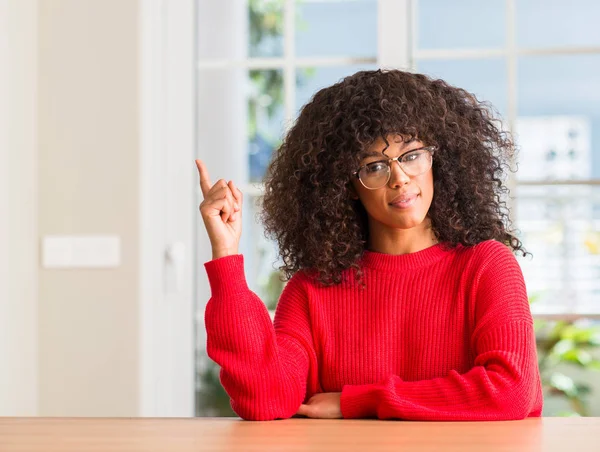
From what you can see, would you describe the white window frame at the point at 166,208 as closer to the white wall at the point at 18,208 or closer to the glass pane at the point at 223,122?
the glass pane at the point at 223,122

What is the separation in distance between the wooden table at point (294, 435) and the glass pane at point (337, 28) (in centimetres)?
225

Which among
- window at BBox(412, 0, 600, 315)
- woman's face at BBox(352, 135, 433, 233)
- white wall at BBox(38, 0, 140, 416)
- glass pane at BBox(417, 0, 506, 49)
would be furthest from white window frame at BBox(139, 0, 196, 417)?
glass pane at BBox(417, 0, 506, 49)

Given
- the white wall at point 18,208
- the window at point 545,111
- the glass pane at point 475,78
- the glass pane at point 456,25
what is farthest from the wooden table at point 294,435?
the glass pane at point 456,25

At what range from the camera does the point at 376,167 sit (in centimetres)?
162

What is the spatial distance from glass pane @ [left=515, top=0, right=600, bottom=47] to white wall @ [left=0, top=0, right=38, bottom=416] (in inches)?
106

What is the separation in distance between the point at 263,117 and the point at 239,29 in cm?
38

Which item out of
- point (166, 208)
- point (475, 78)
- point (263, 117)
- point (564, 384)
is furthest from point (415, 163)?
point (475, 78)

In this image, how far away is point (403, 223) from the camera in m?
1.62

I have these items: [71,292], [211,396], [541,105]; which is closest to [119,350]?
[71,292]

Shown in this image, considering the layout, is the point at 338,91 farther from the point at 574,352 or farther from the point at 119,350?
the point at 574,352

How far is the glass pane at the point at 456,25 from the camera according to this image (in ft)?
16.9

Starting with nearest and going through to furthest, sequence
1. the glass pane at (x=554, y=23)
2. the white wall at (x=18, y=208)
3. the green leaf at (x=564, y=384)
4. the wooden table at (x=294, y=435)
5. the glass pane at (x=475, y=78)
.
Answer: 1. the wooden table at (x=294, y=435)
2. the white wall at (x=18, y=208)
3. the green leaf at (x=564, y=384)
4. the glass pane at (x=554, y=23)
5. the glass pane at (x=475, y=78)

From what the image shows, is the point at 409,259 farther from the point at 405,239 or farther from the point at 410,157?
the point at 410,157

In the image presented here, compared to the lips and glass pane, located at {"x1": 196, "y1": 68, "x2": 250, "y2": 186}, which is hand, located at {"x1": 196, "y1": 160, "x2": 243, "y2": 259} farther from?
glass pane, located at {"x1": 196, "y1": 68, "x2": 250, "y2": 186}
